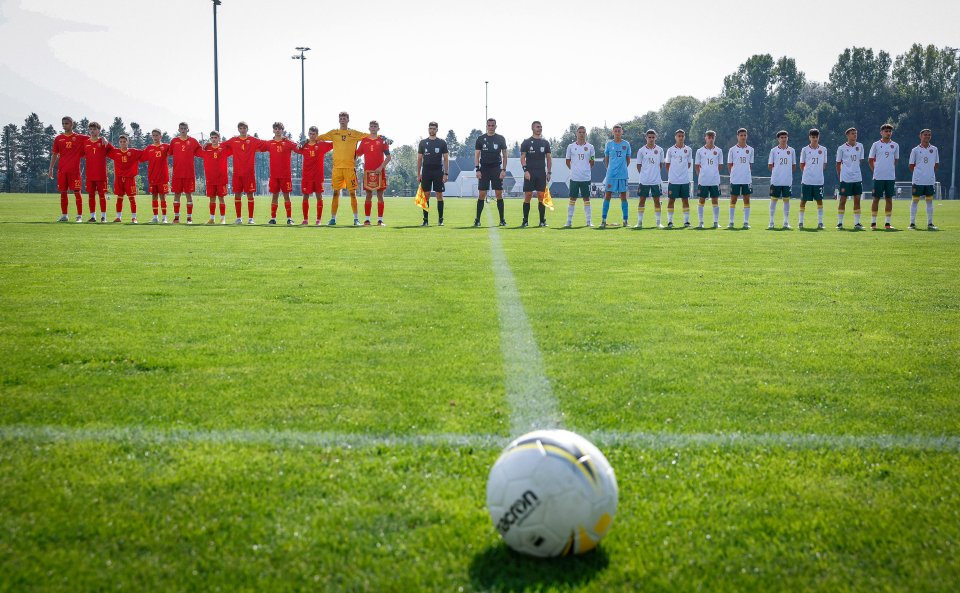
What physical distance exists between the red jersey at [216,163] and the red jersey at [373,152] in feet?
12.1

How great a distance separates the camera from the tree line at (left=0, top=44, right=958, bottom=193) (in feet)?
278

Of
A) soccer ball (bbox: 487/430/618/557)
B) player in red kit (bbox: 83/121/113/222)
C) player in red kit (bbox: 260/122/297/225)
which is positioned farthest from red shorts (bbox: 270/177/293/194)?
soccer ball (bbox: 487/430/618/557)

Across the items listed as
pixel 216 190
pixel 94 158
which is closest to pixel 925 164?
pixel 216 190

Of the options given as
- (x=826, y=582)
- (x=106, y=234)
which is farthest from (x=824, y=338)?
(x=106, y=234)

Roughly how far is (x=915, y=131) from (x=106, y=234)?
3763 inches

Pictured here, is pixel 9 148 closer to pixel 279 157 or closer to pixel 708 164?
pixel 279 157

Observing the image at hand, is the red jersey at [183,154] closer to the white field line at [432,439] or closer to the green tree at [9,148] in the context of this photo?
the white field line at [432,439]

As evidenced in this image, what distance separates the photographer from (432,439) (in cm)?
337

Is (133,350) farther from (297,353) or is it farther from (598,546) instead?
(598,546)

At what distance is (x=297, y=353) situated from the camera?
16.3 ft

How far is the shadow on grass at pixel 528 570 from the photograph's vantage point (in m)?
2.25

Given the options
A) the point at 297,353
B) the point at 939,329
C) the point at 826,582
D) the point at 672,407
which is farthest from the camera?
the point at 939,329

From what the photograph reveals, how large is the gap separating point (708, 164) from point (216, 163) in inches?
495

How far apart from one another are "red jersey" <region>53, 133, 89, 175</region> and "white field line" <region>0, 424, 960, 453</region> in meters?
17.5
